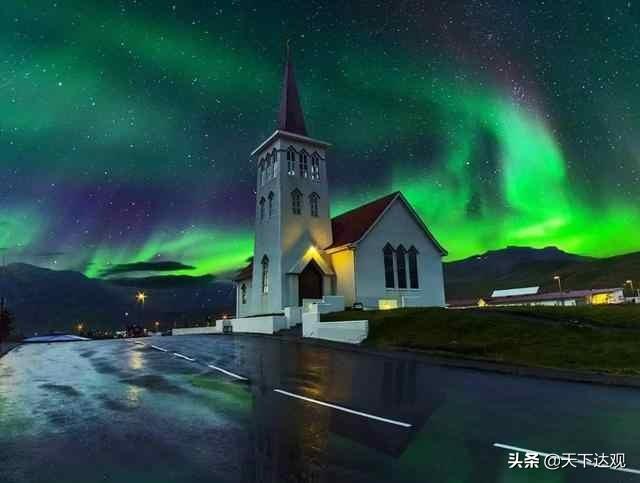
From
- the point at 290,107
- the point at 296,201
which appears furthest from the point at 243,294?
the point at 290,107

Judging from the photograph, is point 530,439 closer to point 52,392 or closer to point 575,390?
point 575,390

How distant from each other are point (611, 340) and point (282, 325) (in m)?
20.7

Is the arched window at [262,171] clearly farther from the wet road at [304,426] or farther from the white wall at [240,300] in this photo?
the wet road at [304,426]

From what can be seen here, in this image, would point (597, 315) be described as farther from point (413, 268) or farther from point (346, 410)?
point (413, 268)

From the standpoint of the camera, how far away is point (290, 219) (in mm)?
36750

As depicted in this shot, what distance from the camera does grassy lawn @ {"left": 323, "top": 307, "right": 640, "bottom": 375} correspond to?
13414mm

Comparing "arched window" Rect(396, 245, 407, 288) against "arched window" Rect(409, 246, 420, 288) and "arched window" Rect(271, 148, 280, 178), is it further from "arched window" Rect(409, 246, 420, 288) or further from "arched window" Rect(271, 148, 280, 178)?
"arched window" Rect(271, 148, 280, 178)

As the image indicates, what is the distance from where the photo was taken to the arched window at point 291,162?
3794 centimetres

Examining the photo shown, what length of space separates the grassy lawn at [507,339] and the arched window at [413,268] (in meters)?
13.2

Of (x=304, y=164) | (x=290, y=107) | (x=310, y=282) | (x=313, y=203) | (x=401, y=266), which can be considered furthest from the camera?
(x=290, y=107)

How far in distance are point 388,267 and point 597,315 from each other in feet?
58.2

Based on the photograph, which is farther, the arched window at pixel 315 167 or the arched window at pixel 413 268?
the arched window at pixel 315 167

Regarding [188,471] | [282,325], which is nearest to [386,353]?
[188,471]

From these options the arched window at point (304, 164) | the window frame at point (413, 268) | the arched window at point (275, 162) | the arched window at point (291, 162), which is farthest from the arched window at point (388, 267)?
the arched window at point (275, 162)
